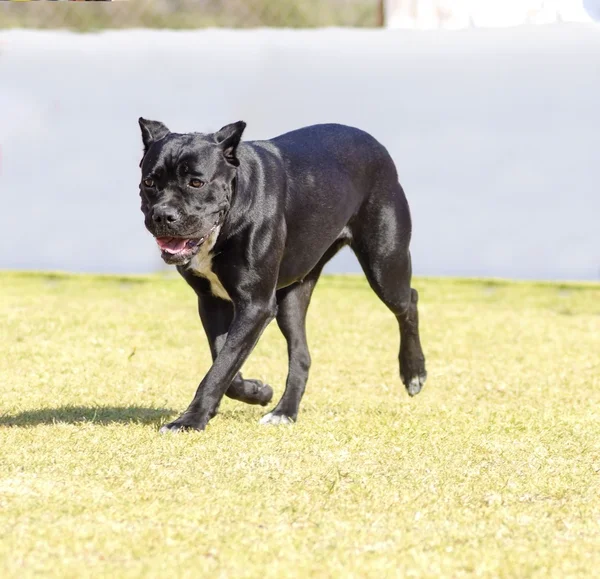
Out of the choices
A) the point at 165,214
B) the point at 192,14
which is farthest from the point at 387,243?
the point at 192,14

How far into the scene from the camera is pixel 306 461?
4480 millimetres

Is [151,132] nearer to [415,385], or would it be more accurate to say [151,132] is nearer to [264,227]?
[264,227]

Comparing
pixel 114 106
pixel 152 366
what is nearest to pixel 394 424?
pixel 152 366

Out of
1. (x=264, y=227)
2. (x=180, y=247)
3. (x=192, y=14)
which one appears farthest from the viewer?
(x=192, y=14)

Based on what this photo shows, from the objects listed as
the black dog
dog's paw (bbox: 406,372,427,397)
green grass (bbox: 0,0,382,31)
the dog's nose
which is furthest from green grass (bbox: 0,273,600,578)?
green grass (bbox: 0,0,382,31)

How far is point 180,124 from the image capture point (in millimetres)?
11156

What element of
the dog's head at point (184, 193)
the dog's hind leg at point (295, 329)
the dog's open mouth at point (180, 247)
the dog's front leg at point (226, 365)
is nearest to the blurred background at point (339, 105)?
the dog's hind leg at point (295, 329)

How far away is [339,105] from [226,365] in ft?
21.4

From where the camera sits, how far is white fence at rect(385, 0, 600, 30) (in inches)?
426

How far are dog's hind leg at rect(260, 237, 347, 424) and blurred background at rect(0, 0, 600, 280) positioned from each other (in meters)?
4.96

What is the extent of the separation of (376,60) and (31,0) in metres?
3.57

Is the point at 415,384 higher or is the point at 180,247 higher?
the point at 180,247

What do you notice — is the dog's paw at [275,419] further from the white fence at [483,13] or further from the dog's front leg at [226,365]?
the white fence at [483,13]

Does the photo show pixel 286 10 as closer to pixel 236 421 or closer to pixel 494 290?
pixel 494 290
